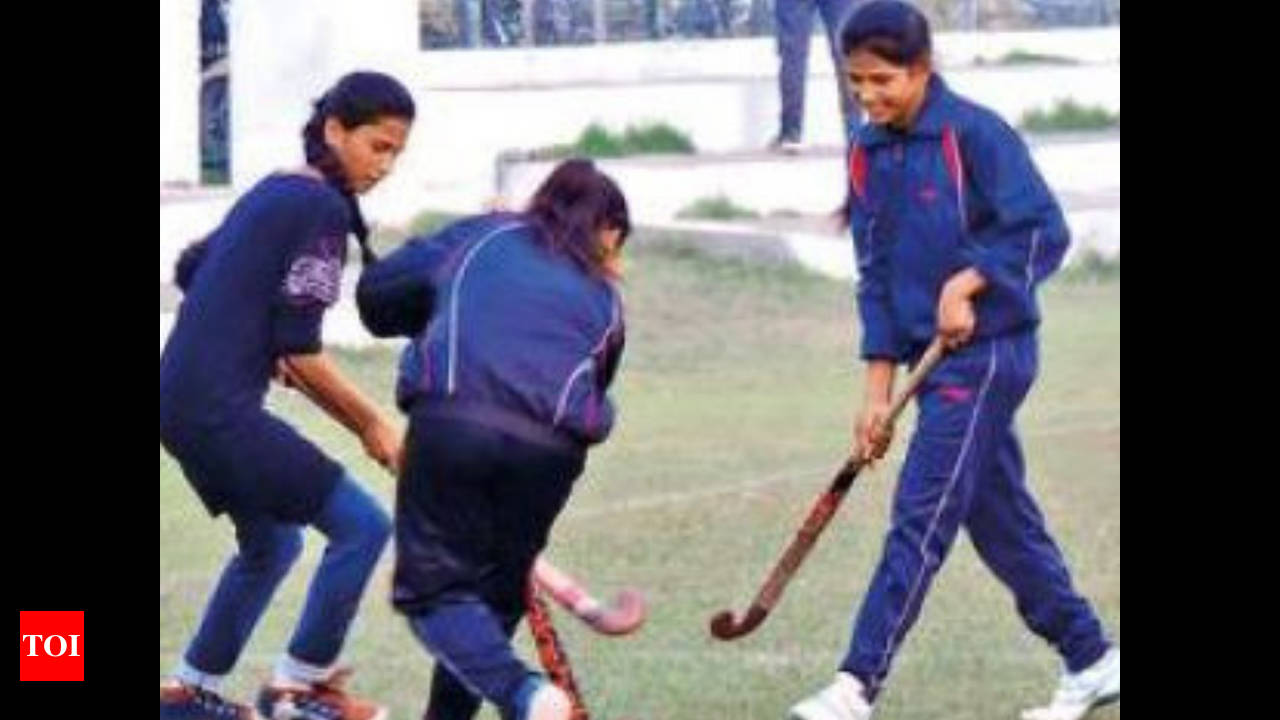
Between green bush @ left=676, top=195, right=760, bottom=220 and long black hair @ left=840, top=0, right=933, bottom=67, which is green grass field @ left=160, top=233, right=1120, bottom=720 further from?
long black hair @ left=840, top=0, right=933, bottom=67

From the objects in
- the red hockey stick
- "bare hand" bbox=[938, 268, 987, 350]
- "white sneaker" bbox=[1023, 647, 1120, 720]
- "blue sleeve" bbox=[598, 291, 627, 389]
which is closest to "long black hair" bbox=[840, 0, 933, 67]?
"bare hand" bbox=[938, 268, 987, 350]

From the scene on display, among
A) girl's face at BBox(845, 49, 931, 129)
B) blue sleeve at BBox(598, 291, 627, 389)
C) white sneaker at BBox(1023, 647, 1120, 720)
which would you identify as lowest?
white sneaker at BBox(1023, 647, 1120, 720)

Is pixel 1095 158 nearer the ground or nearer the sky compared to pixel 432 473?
nearer the sky

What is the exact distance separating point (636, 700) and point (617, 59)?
1.15 metres

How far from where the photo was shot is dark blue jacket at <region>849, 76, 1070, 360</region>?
4.93 m

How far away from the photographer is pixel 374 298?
4.84m

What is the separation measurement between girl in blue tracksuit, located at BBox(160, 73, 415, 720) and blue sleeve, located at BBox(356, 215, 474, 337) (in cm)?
12

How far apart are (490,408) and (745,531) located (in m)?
0.74

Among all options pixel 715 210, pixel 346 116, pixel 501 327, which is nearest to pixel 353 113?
pixel 346 116

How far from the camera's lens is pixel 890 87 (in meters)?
4.97
